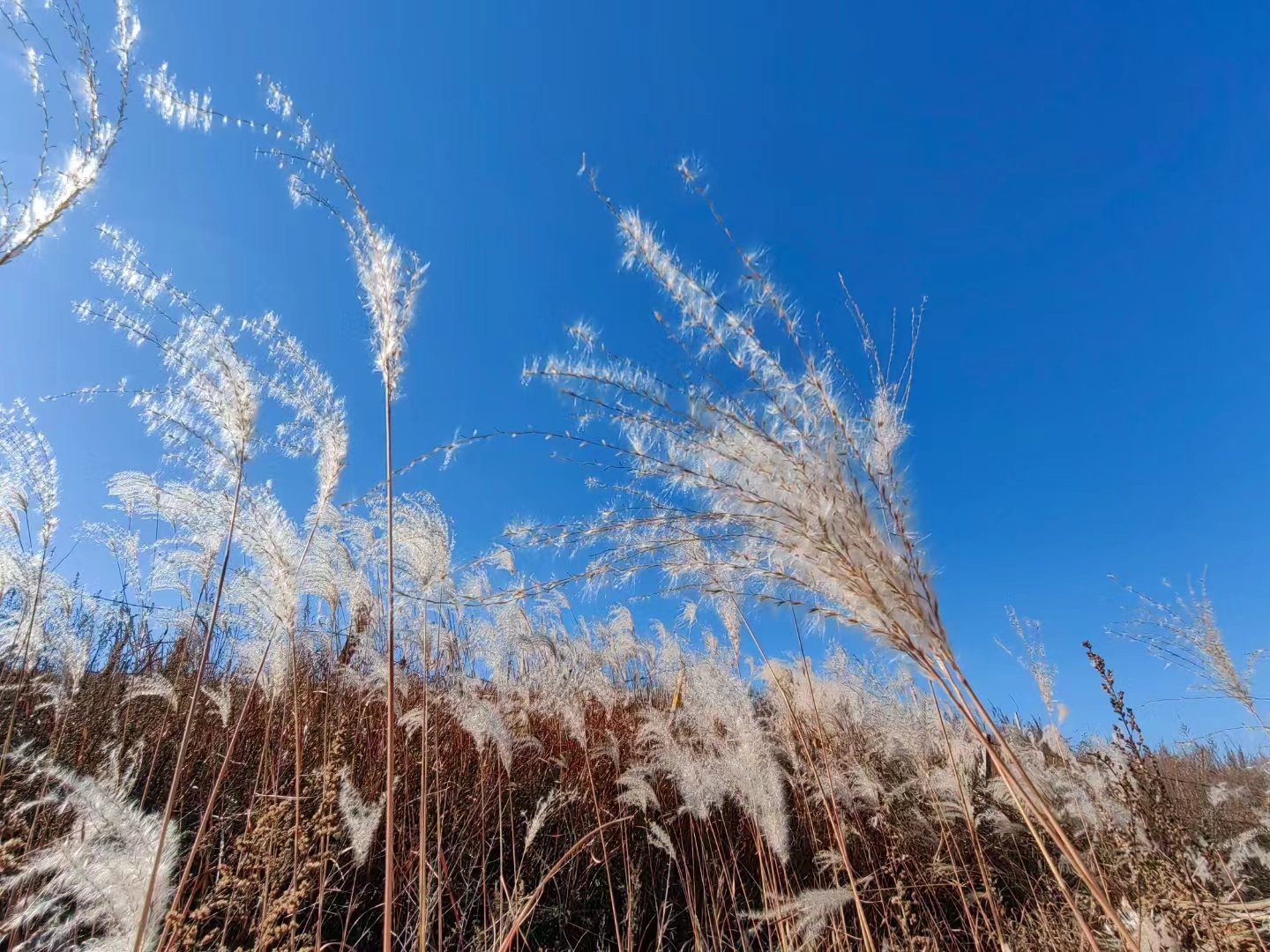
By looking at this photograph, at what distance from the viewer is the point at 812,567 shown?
1.23 metres

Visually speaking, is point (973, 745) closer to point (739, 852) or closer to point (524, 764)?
point (739, 852)

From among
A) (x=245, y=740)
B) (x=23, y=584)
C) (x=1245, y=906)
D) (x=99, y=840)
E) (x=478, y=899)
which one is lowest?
(x=1245, y=906)

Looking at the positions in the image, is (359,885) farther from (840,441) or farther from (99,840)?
(840,441)

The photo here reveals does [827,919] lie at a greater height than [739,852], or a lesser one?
lesser

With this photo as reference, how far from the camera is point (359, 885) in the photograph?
2885 millimetres

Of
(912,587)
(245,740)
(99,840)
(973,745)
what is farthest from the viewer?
(973,745)

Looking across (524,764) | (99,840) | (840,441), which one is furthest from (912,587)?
(524,764)

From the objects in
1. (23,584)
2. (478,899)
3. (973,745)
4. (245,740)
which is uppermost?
(23,584)

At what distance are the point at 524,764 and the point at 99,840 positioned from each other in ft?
A: 9.27

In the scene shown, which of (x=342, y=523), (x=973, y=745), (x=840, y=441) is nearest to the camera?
(x=840, y=441)

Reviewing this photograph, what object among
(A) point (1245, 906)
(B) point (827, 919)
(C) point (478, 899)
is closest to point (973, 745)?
(A) point (1245, 906)

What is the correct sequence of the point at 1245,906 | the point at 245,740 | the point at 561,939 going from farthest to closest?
the point at 245,740
the point at 561,939
the point at 1245,906

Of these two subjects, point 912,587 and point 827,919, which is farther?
point 827,919

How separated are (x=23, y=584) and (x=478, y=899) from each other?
303cm
